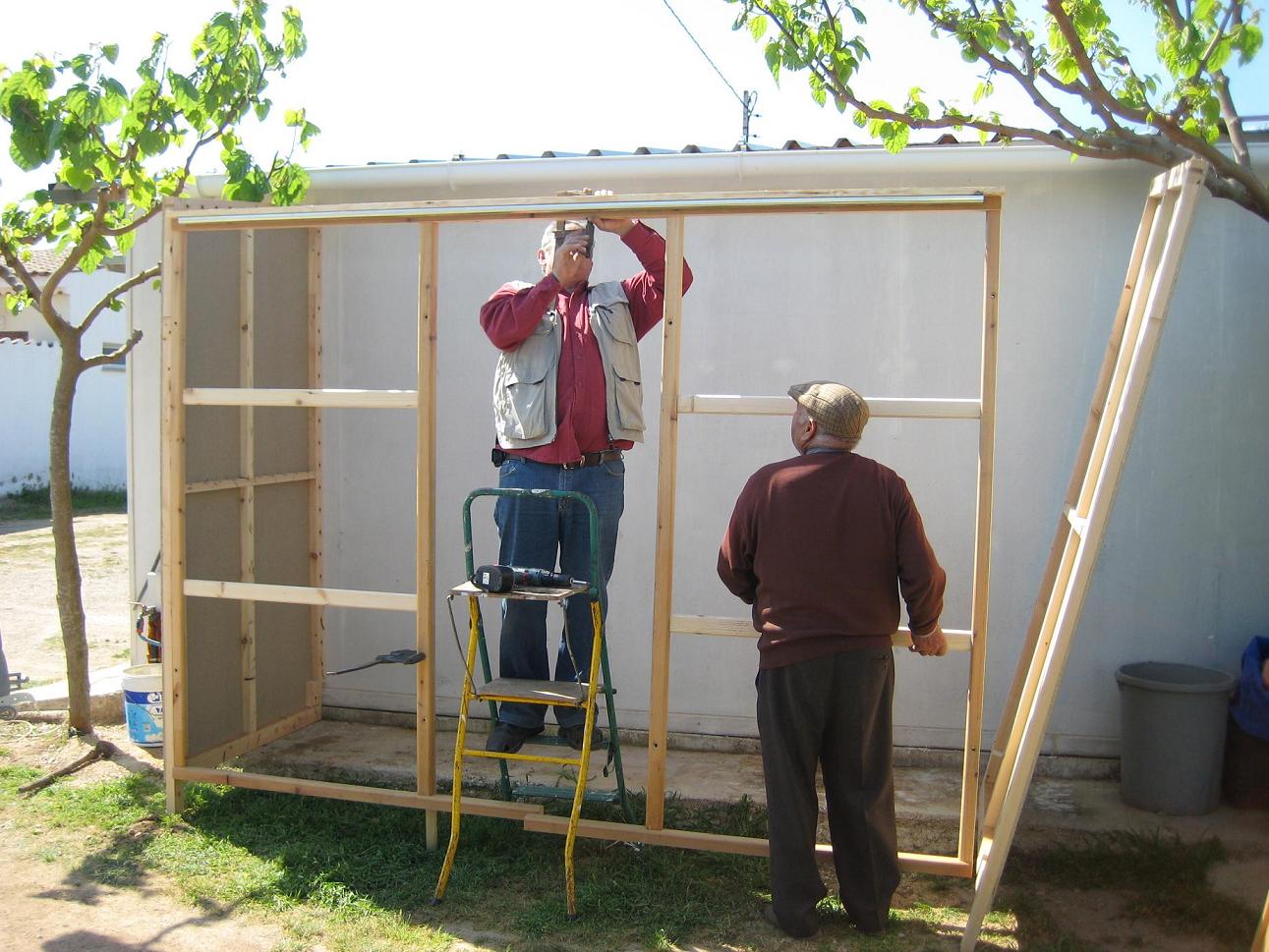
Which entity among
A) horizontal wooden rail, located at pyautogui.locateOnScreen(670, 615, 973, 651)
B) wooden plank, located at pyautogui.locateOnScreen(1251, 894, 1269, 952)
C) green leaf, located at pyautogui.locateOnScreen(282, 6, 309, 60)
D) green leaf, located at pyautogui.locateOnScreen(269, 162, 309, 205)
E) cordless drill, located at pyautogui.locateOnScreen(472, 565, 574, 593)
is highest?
green leaf, located at pyautogui.locateOnScreen(282, 6, 309, 60)

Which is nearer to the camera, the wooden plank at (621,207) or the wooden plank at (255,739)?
the wooden plank at (621,207)

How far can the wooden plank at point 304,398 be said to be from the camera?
13.5ft

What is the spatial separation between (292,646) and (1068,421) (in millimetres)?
3812

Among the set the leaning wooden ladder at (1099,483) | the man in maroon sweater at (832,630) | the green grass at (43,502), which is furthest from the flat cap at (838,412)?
the green grass at (43,502)

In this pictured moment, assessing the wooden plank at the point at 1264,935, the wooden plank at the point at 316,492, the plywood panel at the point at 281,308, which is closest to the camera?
the wooden plank at the point at 1264,935

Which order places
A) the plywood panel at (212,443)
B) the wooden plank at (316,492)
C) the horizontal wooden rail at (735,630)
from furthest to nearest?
the wooden plank at (316,492) < the plywood panel at (212,443) < the horizontal wooden rail at (735,630)

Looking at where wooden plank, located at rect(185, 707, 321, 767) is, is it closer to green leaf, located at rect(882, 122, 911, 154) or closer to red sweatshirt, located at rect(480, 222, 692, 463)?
red sweatshirt, located at rect(480, 222, 692, 463)

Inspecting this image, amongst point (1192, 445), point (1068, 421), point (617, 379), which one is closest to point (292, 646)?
point (617, 379)

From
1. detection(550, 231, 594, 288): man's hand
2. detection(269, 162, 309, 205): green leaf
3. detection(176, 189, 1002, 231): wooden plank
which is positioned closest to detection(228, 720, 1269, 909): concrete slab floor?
detection(550, 231, 594, 288): man's hand

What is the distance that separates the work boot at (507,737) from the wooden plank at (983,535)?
1533 millimetres

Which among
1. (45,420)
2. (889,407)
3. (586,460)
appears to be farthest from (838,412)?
(45,420)

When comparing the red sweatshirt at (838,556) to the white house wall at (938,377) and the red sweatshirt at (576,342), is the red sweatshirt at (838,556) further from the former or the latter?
the white house wall at (938,377)

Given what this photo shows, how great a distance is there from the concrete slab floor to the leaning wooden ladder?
2.27ft

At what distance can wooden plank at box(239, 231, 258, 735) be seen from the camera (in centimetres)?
491
